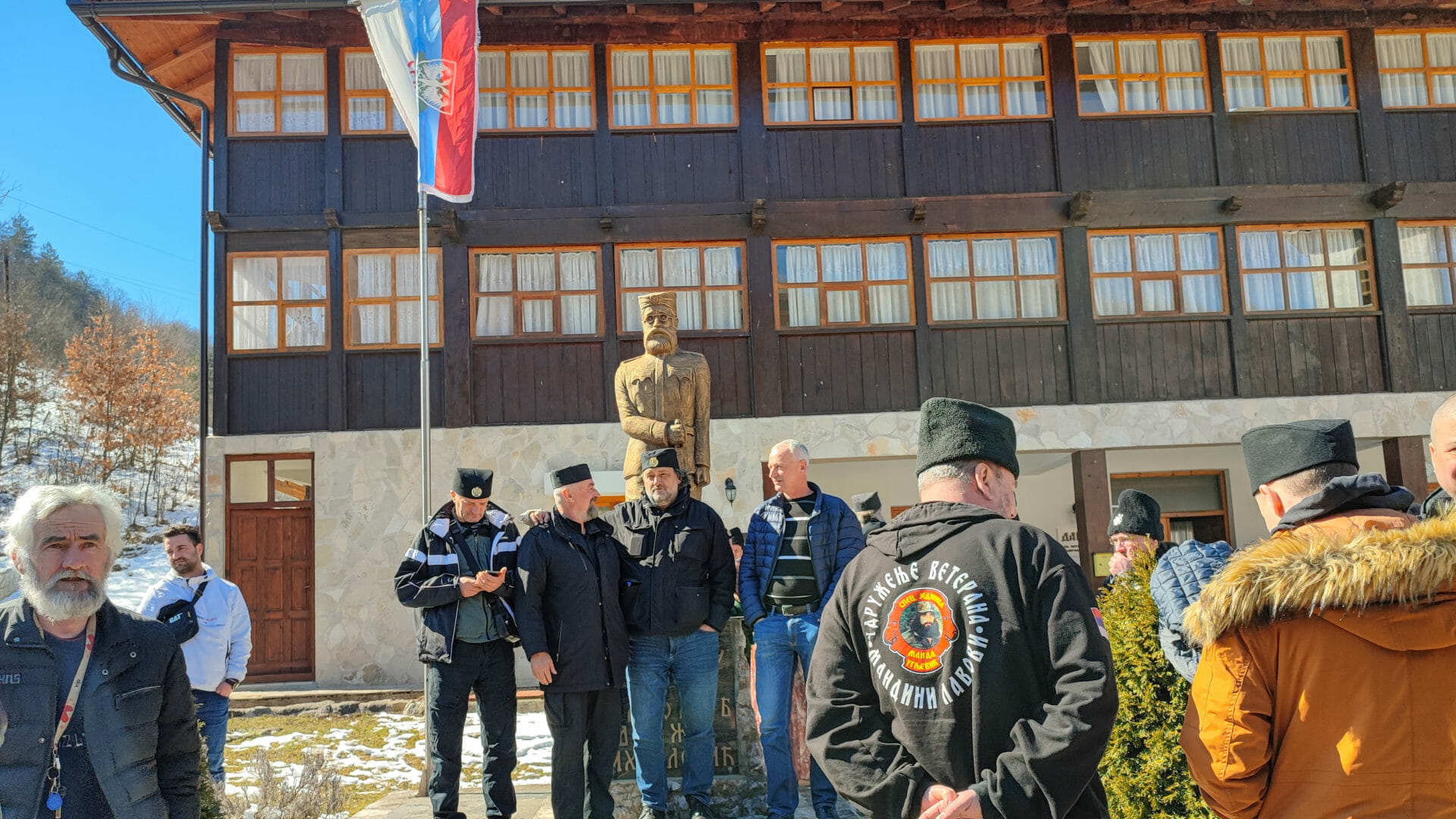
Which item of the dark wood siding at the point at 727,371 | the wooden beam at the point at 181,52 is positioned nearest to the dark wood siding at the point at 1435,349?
the dark wood siding at the point at 727,371

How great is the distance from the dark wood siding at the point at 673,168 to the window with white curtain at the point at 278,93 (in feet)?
12.8

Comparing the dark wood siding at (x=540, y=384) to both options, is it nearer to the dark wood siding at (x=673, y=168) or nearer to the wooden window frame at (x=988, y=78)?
the dark wood siding at (x=673, y=168)

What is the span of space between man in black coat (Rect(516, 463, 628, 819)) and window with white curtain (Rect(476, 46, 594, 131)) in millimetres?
9448

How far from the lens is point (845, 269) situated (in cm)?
1391

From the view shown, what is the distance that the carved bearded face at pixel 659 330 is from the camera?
771 centimetres

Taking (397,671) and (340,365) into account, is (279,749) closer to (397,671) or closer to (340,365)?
(397,671)

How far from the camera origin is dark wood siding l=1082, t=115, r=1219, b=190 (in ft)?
46.1

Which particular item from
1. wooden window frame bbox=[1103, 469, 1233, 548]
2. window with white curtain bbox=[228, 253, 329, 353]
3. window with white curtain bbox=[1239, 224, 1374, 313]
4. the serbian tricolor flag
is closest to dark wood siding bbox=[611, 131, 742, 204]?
window with white curtain bbox=[228, 253, 329, 353]

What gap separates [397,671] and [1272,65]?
1393cm

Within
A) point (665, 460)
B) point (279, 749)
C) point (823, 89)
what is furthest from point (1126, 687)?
point (823, 89)

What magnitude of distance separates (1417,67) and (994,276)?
6.64 meters

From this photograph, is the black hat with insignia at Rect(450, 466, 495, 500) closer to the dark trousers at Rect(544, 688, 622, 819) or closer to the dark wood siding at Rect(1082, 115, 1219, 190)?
the dark trousers at Rect(544, 688, 622, 819)

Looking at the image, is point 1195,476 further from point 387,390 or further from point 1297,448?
point 1297,448

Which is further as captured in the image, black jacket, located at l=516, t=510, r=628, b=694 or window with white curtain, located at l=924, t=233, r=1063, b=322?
window with white curtain, located at l=924, t=233, r=1063, b=322
